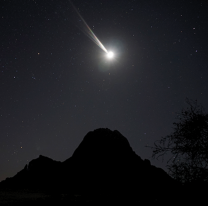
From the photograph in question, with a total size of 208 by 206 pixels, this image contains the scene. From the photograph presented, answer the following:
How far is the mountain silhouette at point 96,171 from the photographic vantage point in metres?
37.2

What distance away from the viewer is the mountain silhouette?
3725 centimetres

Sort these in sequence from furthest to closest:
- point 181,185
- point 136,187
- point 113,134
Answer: point 113,134
point 136,187
point 181,185

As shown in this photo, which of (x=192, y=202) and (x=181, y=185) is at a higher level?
(x=181, y=185)

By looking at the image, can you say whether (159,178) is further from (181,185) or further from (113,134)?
(181,185)

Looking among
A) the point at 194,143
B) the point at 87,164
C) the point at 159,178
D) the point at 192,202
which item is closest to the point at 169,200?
the point at 192,202

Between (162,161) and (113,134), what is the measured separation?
4629cm

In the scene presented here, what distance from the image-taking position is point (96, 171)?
42656 mm

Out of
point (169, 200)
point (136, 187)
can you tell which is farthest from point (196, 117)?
point (136, 187)

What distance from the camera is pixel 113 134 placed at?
50500 millimetres

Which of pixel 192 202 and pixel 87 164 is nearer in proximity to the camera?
pixel 192 202

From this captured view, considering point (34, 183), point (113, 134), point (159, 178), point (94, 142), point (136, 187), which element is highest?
point (113, 134)

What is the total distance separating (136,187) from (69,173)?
20714mm

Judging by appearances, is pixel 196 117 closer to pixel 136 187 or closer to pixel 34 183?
pixel 136 187

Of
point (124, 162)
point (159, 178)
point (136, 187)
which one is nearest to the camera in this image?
point (136, 187)
